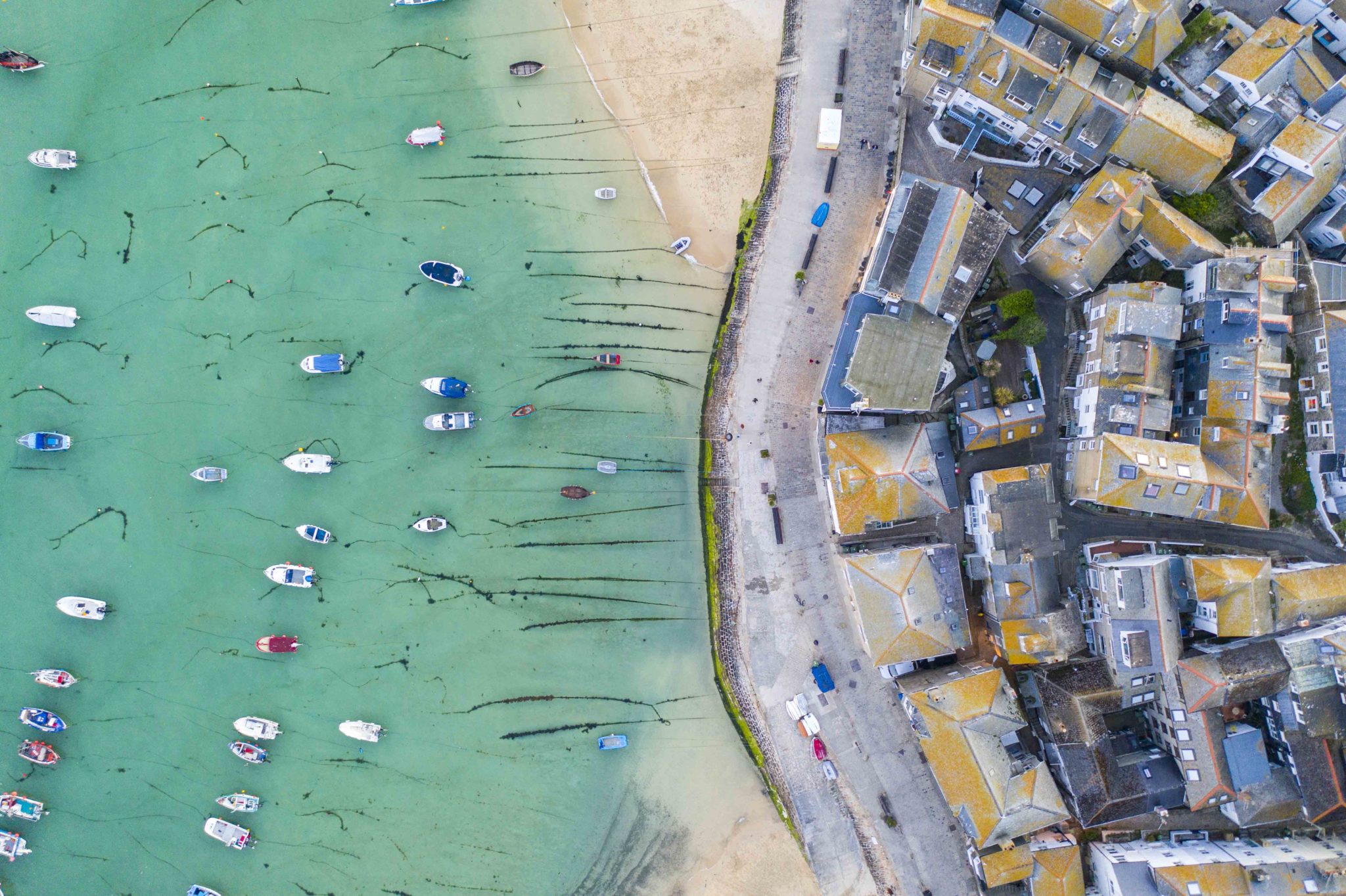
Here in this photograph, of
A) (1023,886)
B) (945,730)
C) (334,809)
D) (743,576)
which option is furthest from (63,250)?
(1023,886)

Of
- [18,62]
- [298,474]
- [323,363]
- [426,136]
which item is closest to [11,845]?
[298,474]

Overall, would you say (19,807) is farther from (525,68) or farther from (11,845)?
(525,68)

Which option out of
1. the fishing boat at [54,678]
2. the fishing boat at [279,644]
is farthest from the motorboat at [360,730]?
the fishing boat at [54,678]

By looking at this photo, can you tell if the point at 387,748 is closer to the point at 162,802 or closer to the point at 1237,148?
the point at 162,802

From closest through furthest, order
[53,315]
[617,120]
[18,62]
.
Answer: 1. [18,62]
2. [53,315]
3. [617,120]

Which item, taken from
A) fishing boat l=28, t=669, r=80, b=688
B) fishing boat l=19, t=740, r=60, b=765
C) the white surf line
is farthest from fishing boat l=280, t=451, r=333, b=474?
the white surf line

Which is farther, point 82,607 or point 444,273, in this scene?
point 444,273

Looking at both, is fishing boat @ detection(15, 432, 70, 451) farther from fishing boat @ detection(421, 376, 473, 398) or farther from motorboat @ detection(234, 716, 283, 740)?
fishing boat @ detection(421, 376, 473, 398)
